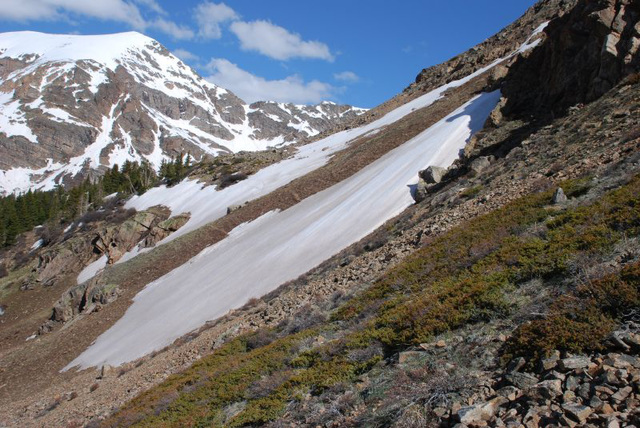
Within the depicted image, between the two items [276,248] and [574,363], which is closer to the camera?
[574,363]

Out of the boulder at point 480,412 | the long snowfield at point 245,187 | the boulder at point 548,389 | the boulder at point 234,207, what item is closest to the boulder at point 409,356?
the boulder at point 480,412

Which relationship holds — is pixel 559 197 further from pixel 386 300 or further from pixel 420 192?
pixel 420 192

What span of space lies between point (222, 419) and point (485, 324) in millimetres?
6135

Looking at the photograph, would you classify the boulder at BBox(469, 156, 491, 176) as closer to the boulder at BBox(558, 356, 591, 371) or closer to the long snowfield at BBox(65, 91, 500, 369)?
the long snowfield at BBox(65, 91, 500, 369)

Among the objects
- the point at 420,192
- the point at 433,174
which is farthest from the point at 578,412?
the point at 433,174

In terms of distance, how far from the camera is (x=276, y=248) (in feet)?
96.5

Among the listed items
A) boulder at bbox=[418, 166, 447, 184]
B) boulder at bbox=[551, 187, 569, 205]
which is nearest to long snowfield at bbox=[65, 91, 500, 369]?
boulder at bbox=[418, 166, 447, 184]

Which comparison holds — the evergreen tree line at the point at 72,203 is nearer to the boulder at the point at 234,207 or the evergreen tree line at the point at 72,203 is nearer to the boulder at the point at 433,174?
the boulder at the point at 234,207

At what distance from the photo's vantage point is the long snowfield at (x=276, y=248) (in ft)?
80.9

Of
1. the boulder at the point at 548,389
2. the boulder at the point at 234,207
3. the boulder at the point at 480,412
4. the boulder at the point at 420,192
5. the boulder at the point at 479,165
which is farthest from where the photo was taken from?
the boulder at the point at 234,207

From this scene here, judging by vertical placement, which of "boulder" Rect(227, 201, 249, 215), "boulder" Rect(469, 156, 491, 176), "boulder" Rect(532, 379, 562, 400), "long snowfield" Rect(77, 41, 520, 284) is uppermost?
"long snowfield" Rect(77, 41, 520, 284)

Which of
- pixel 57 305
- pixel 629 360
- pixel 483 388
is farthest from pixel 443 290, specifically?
pixel 57 305

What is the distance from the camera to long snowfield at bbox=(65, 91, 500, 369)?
24.7m

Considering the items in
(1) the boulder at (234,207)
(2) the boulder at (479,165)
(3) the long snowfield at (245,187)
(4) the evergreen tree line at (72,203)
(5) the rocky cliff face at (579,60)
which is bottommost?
(2) the boulder at (479,165)
